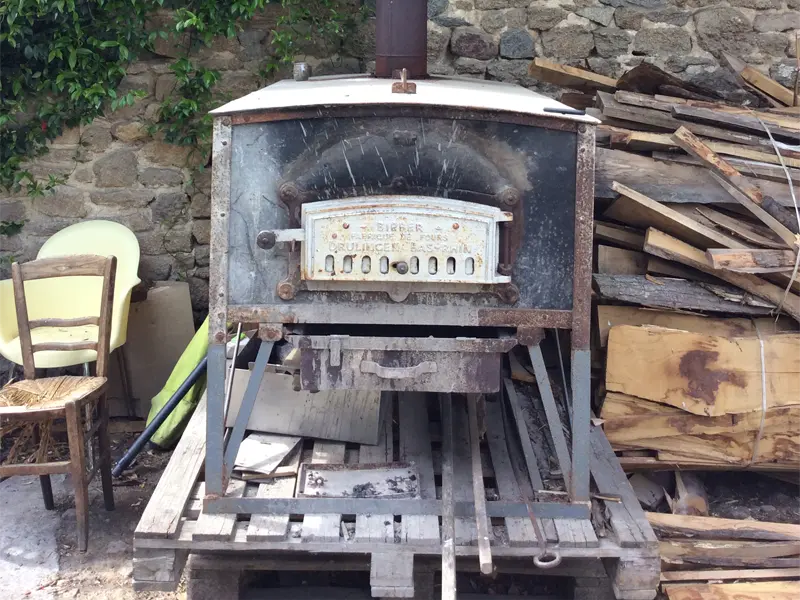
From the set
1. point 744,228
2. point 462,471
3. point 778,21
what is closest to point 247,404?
point 462,471

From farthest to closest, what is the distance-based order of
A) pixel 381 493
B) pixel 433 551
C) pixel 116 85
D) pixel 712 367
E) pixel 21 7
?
pixel 116 85 < pixel 21 7 < pixel 712 367 < pixel 381 493 < pixel 433 551

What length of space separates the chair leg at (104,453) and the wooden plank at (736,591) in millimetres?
2607

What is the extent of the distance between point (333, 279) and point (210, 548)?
1.01 m

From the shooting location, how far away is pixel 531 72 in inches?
179

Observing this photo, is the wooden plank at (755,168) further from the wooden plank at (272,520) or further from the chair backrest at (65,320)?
the chair backrest at (65,320)

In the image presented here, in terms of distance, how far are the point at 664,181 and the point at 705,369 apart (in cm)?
89

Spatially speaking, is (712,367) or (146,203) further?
(146,203)

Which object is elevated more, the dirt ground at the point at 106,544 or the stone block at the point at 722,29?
the stone block at the point at 722,29

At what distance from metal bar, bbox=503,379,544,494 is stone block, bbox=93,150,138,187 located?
2.84m

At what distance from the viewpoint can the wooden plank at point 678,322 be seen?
365 cm

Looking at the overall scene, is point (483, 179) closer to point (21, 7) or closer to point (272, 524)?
point (272, 524)

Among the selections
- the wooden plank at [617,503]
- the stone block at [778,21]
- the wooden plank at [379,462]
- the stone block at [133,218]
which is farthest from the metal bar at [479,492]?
the stone block at [778,21]

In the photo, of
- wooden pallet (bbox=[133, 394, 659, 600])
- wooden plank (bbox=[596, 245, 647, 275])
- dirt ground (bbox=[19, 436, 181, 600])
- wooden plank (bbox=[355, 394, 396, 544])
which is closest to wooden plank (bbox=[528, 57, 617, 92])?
wooden plank (bbox=[596, 245, 647, 275])

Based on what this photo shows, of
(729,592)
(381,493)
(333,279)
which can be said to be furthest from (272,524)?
(729,592)
